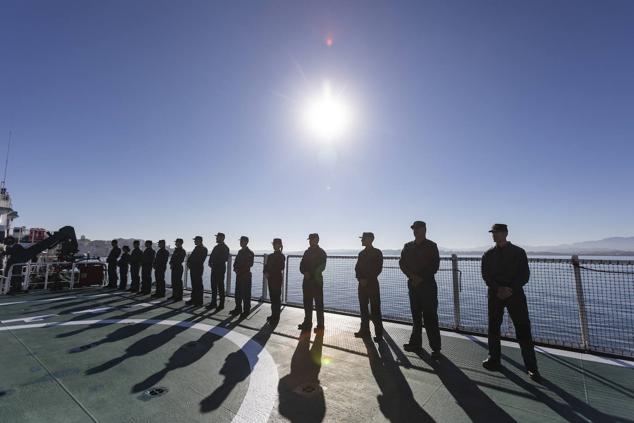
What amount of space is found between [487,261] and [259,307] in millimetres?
6442

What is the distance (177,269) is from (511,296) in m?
9.21

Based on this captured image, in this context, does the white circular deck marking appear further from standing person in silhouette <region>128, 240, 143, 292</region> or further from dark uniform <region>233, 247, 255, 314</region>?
standing person in silhouette <region>128, 240, 143, 292</region>

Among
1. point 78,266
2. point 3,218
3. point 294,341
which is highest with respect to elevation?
point 3,218

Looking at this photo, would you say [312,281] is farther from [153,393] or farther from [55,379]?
[55,379]

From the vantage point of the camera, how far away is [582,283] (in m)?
4.93

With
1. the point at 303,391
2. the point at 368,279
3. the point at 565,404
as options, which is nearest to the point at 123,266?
the point at 368,279

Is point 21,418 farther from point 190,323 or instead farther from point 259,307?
point 259,307

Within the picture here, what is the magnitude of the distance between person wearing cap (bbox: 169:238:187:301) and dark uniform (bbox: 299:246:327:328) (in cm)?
528

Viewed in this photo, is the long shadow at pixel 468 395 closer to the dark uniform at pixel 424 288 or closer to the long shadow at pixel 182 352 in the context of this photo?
the dark uniform at pixel 424 288

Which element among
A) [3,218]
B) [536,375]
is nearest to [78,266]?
[3,218]

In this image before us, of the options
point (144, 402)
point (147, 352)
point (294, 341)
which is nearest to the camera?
point (144, 402)

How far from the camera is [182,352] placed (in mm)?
4773

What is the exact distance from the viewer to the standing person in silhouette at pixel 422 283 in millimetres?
4793

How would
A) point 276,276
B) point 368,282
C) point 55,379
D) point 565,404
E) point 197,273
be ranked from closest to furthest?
point 565,404
point 55,379
point 368,282
point 276,276
point 197,273
